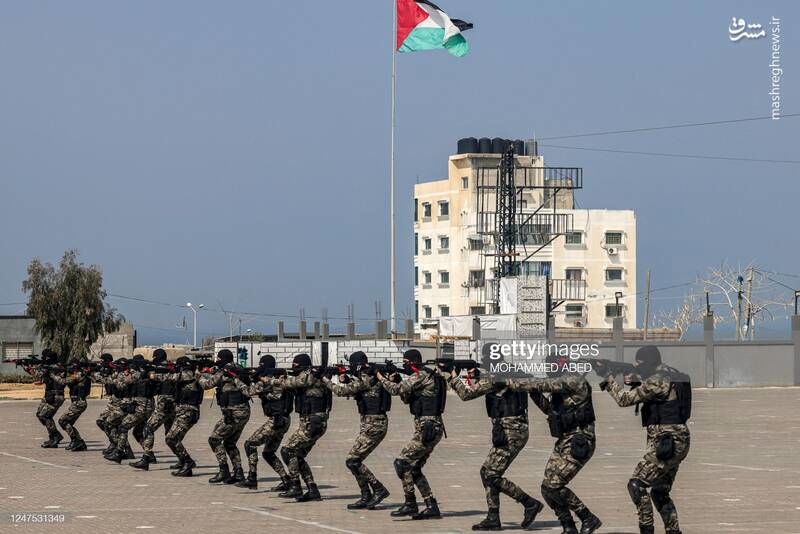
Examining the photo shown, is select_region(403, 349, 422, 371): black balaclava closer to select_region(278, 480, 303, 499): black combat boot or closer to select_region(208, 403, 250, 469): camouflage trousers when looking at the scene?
select_region(278, 480, 303, 499): black combat boot

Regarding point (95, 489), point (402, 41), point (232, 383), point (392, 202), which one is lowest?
point (95, 489)

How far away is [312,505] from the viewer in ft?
65.6

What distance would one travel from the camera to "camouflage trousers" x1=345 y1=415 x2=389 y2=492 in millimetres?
19391

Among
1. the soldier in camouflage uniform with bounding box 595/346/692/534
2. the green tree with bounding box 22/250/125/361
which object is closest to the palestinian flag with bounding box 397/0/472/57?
the green tree with bounding box 22/250/125/361

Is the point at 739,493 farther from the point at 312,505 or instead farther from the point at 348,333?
the point at 348,333

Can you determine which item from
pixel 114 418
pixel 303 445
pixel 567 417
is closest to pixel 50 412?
pixel 114 418

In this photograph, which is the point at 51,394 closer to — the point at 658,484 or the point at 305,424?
the point at 305,424

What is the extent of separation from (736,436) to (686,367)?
26645 millimetres

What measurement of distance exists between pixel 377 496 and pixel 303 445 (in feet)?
5.23

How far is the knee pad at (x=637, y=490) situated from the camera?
50.5ft

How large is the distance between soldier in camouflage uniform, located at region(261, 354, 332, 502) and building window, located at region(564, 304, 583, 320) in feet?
281

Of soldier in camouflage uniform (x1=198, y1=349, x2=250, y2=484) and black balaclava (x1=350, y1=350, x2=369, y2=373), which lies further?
soldier in camouflage uniform (x1=198, y1=349, x2=250, y2=484)

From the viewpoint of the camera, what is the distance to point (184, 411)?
80.6 feet

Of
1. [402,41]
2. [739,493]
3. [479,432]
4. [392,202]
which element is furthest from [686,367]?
[739,493]
